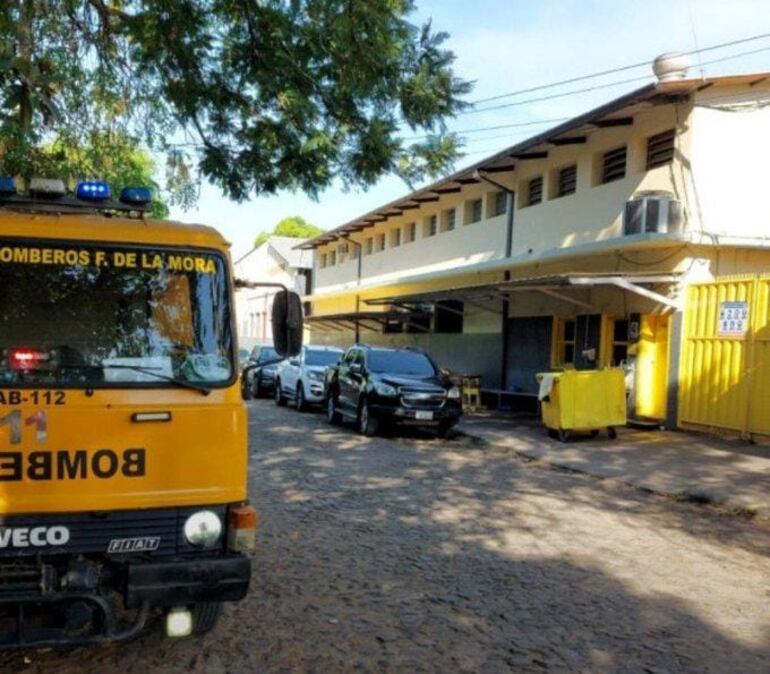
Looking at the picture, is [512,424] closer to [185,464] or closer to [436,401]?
[436,401]

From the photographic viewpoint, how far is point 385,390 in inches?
580

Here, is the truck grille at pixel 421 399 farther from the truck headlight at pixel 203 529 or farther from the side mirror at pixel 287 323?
the truck headlight at pixel 203 529

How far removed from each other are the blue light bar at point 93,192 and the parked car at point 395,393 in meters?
10.3

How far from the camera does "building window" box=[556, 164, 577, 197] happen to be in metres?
18.9

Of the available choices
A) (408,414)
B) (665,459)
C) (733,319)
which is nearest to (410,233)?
(408,414)

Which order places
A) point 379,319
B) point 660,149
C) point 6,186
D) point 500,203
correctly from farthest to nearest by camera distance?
1. point 379,319
2. point 500,203
3. point 660,149
4. point 6,186

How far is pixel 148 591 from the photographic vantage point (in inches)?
145

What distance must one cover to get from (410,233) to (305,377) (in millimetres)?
10943

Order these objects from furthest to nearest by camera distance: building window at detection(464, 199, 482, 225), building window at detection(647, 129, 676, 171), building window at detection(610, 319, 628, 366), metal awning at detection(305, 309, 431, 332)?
metal awning at detection(305, 309, 431, 332) < building window at detection(464, 199, 482, 225) < building window at detection(610, 319, 628, 366) < building window at detection(647, 129, 676, 171)

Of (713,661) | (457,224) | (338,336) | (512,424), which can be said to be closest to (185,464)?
(713,661)

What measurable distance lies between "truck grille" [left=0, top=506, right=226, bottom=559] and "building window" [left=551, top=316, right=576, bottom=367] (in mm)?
16223

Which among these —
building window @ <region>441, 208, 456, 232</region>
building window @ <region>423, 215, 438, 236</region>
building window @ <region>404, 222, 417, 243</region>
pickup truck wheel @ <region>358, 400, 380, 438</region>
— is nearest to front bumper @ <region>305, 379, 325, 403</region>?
pickup truck wheel @ <region>358, 400, 380, 438</region>

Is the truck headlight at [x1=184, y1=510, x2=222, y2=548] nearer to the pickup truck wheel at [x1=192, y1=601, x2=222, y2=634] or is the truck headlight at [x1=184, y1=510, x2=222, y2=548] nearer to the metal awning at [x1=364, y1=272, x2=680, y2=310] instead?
the pickup truck wheel at [x1=192, y1=601, x2=222, y2=634]

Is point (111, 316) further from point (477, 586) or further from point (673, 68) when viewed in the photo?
point (673, 68)
